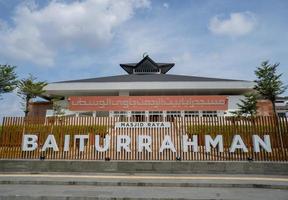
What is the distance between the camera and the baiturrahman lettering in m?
12.9

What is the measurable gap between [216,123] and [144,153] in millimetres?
3425

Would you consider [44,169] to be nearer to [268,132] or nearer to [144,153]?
[144,153]

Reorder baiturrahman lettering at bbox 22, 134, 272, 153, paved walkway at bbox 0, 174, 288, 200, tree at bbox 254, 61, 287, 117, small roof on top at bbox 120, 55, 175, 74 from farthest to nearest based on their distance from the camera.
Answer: small roof on top at bbox 120, 55, 175, 74 < tree at bbox 254, 61, 287, 117 < baiturrahman lettering at bbox 22, 134, 272, 153 < paved walkway at bbox 0, 174, 288, 200

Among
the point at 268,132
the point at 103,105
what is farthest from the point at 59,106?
the point at 268,132

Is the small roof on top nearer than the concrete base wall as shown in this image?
No

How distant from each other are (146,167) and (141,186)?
7.75 feet

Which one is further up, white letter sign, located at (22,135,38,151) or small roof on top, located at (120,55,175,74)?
small roof on top, located at (120,55,175,74)

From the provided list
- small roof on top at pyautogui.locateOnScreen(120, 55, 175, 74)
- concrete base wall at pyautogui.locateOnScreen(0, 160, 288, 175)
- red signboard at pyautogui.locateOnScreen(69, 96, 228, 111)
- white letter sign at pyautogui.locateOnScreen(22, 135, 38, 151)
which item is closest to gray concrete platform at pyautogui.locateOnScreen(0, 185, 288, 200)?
concrete base wall at pyautogui.locateOnScreen(0, 160, 288, 175)

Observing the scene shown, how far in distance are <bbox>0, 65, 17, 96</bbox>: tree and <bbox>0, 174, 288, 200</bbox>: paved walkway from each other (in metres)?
27.9

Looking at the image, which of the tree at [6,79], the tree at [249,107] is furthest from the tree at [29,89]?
the tree at [249,107]

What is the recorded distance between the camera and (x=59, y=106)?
42.0 metres

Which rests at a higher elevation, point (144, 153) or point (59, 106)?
point (59, 106)

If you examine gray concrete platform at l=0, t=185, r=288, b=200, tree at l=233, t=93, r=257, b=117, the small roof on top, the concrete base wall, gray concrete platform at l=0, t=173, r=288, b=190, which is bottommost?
gray concrete platform at l=0, t=185, r=288, b=200

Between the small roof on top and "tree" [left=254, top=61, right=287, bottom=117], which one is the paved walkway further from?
the small roof on top
